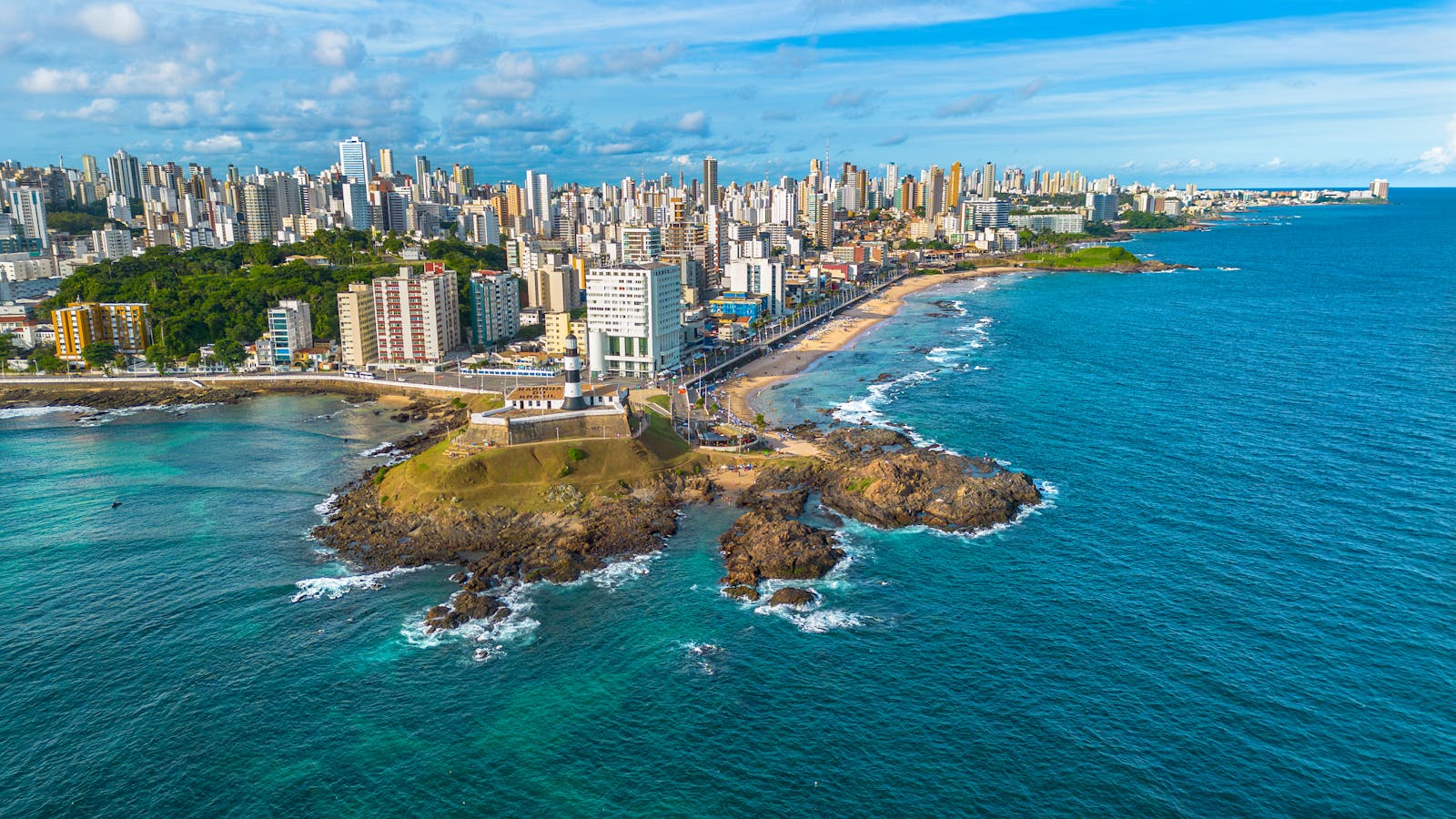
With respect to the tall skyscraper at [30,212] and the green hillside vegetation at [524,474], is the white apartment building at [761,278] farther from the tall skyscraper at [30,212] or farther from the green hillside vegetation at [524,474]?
the tall skyscraper at [30,212]

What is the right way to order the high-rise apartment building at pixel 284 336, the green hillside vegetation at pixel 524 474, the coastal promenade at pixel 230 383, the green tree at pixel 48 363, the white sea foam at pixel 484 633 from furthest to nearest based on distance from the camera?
1. the high-rise apartment building at pixel 284 336
2. the green tree at pixel 48 363
3. the coastal promenade at pixel 230 383
4. the green hillside vegetation at pixel 524 474
5. the white sea foam at pixel 484 633

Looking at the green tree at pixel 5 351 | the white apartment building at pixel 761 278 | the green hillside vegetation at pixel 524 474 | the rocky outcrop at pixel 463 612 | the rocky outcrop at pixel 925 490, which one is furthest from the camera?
the white apartment building at pixel 761 278

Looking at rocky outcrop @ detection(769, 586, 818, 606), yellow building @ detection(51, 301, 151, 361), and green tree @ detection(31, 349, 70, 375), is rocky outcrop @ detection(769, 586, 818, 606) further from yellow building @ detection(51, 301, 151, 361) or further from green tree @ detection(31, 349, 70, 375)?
yellow building @ detection(51, 301, 151, 361)

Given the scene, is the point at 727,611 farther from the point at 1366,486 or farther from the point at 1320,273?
the point at 1320,273

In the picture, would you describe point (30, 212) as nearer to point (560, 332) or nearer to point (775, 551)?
point (560, 332)

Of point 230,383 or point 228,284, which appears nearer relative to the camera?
point 230,383

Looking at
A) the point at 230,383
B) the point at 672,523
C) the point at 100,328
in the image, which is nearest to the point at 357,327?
the point at 230,383

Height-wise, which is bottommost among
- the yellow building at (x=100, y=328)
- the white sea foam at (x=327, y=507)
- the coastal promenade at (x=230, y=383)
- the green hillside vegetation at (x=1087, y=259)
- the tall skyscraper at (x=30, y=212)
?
the white sea foam at (x=327, y=507)

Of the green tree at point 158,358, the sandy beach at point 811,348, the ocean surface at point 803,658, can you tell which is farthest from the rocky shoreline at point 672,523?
the green tree at point 158,358

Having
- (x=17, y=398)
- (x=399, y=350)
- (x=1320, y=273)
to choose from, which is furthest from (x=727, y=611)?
(x=1320, y=273)
